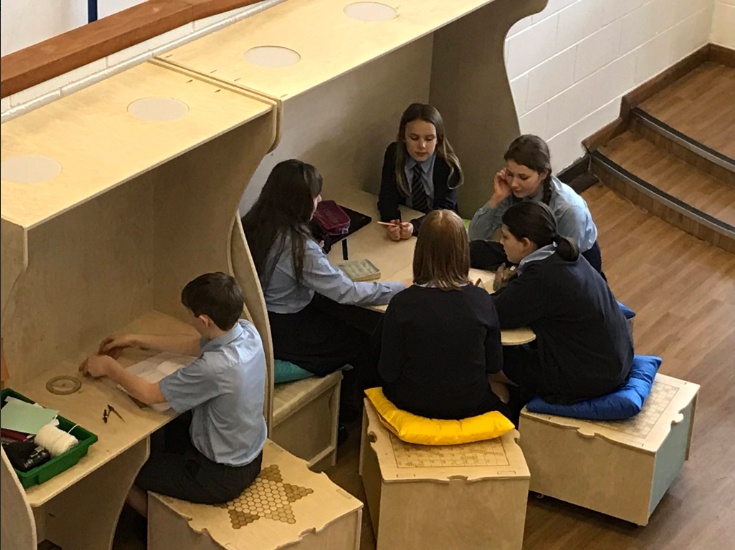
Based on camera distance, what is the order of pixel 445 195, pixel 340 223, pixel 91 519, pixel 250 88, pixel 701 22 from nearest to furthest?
pixel 250 88 → pixel 91 519 → pixel 340 223 → pixel 445 195 → pixel 701 22

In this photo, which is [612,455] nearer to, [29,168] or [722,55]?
[29,168]

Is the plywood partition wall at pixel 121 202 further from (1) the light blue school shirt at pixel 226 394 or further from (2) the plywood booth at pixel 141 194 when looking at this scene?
(1) the light blue school shirt at pixel 226 394

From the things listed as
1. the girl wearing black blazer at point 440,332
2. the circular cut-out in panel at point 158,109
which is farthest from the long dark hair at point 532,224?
the circular cut-out in panel at point 158,109

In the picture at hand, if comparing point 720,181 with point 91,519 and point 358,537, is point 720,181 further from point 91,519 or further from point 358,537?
point 91,519

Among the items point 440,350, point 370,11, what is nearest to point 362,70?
point 370,11

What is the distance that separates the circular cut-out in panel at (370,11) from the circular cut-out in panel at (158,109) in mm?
747

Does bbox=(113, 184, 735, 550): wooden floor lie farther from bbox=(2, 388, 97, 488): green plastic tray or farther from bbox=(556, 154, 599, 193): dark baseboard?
bbox=(2, 388, 97, 488): green plastic tray

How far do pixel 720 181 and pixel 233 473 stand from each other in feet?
11.1

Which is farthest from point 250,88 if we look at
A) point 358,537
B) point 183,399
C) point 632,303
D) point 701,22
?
point 701,22

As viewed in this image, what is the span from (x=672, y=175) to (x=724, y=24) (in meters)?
1.13

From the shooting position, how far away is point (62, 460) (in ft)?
9.85

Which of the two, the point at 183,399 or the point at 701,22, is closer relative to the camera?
the point at 183,399

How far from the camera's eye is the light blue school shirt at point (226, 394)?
10.4ft

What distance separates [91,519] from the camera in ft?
11.1
